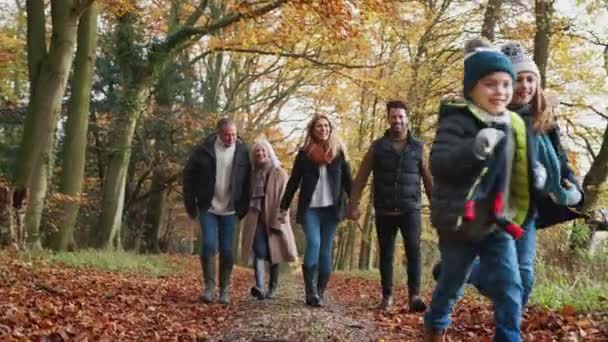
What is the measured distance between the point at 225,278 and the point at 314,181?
1.74 m

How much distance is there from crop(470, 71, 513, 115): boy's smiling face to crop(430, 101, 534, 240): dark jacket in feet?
0.40

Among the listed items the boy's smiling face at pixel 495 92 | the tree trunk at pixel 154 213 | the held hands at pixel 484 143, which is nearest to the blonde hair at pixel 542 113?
the boy's smiling face at pixel 495 92

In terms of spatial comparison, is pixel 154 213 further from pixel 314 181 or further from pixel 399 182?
pixel 399 182

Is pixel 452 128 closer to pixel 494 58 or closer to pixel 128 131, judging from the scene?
pixel 494 58

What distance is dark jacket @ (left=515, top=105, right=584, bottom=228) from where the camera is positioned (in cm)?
462

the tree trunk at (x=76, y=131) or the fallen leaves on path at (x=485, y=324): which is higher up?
the tree trunk at (x=76, y=131)

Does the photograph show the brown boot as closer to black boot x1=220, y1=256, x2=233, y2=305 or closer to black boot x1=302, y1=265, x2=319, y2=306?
black boot x1=302, y1=265, x2=319, y2=306

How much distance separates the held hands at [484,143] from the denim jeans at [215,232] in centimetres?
495

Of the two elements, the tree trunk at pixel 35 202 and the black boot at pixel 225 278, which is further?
the tree trunk at pixel 35 202

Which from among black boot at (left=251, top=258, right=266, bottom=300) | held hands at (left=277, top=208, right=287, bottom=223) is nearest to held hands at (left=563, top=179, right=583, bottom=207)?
held hands at (left=277, top=208, right=287, bottom=223)

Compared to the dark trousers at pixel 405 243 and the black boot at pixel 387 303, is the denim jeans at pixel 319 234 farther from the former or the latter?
the black boot at pixel 387 303

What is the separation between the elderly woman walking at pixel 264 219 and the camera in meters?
8.66

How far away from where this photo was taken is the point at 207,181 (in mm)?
8344

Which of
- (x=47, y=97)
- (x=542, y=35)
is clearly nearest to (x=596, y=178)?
(x=542, y=35)
